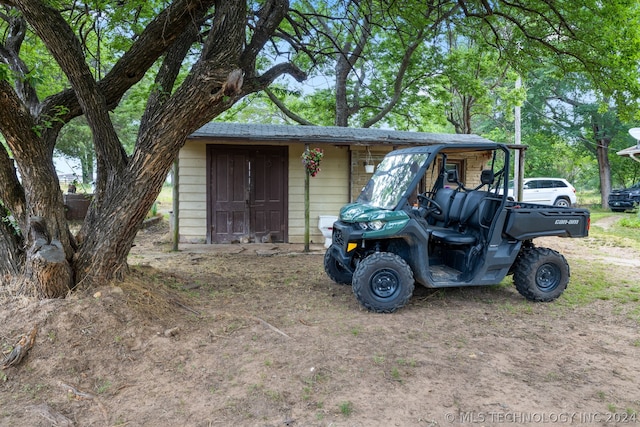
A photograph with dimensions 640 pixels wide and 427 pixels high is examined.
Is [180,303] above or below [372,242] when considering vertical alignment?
below

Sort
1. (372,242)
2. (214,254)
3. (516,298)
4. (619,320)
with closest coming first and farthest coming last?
(619,320) < (372,242) < (516,298) < (214,254)

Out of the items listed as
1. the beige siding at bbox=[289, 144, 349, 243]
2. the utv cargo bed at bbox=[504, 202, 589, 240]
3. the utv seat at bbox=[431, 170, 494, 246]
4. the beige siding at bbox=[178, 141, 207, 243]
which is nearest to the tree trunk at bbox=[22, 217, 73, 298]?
the utv seat at bbox=[431, 170, 494, 246]

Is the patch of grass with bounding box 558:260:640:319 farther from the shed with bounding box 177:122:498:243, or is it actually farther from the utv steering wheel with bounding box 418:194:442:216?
the shed with bounding box 177:122:498:243

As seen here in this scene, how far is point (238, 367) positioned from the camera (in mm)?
3209

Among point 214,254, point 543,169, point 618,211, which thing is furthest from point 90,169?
point 543,169

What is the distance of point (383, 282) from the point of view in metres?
4.58

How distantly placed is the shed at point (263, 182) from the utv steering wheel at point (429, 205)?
3.41 metres

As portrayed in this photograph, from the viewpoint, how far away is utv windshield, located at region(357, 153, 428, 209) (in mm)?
4836

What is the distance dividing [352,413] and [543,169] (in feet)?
90.3

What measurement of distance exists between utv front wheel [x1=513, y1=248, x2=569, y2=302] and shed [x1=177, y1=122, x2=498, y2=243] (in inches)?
185

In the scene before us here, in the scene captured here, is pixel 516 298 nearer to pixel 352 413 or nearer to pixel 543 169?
pixel 352 413

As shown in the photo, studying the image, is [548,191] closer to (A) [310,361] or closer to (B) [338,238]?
(B) [338,238]

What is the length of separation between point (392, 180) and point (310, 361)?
104 inches

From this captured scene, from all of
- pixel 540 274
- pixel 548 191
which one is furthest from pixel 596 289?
pixel 548 191
